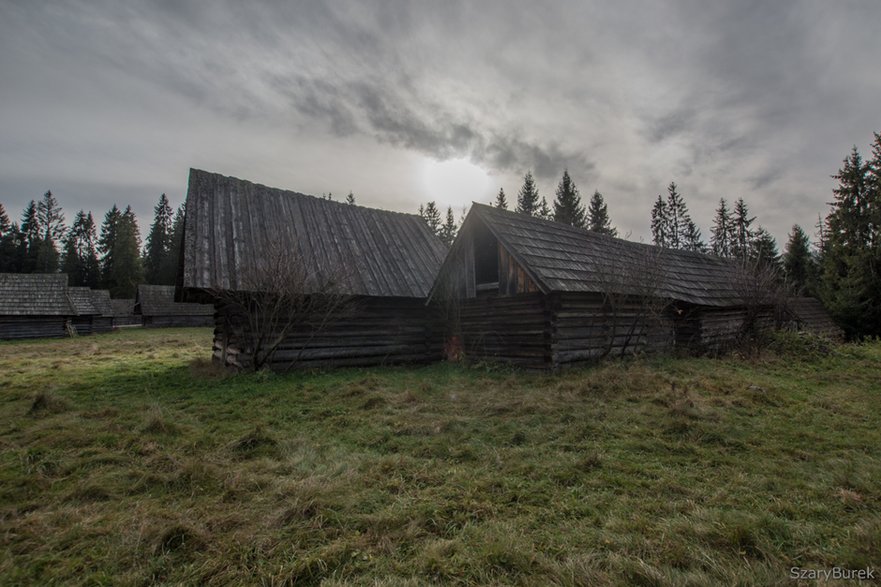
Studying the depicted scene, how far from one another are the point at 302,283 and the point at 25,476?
24.5ft

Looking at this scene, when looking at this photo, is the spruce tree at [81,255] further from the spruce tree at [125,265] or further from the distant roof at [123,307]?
the distant roof at [123,307]

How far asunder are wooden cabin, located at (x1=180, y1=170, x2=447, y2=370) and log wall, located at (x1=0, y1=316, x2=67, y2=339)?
23.9 meters

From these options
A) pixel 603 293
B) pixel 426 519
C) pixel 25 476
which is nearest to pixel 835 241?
pixel 603 293

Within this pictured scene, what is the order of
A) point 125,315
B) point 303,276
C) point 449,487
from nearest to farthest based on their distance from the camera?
1. point 449,487
2. point 303,276
3. point 125,315

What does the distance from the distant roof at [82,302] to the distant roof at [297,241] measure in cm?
2489

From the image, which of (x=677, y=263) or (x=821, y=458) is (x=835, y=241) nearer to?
(x=677, y=263)

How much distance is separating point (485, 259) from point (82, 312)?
108 ft

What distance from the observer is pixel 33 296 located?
2900 cm

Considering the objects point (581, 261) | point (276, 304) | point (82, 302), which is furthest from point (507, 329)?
point (82, 302)

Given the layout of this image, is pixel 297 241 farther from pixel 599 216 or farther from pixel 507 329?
pixel 599 216

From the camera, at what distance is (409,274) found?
1538 cm

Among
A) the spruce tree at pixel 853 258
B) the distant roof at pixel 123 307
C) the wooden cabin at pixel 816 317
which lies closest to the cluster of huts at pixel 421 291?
the wooden cabin at pixel 816 317

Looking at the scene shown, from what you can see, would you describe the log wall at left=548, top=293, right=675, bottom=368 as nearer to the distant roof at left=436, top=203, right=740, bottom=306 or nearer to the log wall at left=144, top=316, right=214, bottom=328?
the distant roof at left=436, top=203, right=740, bottom=306

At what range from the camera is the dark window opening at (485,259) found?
13.7 metres
